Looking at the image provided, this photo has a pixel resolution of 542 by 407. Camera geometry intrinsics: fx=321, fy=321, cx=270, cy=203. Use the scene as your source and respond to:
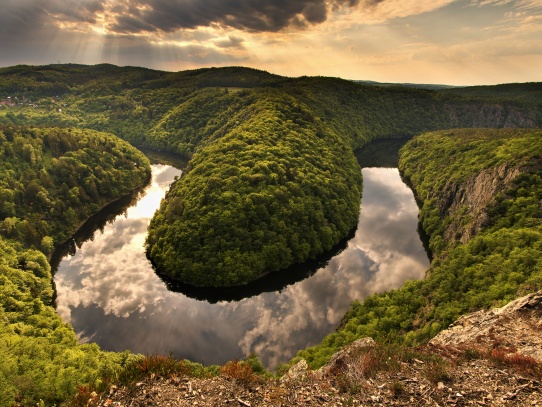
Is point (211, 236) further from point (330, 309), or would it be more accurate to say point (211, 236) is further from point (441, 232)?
point (441, 232)

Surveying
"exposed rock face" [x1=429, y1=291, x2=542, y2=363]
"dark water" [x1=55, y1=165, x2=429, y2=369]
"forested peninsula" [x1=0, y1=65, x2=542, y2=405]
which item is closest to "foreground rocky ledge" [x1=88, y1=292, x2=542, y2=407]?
"exposed rock face" [x1=429, y1=291, x2=542, y2=363]

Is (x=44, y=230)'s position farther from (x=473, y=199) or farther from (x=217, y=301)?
(x=473, y=199)

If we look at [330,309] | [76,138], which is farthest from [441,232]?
[76,138]

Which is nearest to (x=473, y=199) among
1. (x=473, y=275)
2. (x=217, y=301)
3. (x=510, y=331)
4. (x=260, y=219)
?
(x=473, y=275)

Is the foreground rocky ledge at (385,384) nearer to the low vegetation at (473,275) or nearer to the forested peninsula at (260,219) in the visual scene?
the forested peninsula at (260,219)

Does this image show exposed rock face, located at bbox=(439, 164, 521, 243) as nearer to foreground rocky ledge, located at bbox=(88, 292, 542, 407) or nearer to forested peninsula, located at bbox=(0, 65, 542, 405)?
forested peninsula, located at bbox=(0, 65, 542, 405)

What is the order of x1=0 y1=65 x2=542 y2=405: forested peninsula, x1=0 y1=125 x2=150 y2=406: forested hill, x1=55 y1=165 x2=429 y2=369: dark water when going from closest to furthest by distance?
x1=0 y1=125 x2=150 y2=406: forested hill → x1=0 y1=65 x2=542 y2=405: forested peninsula → x1=55 y1=165 x2=429 y2=369: dark water
